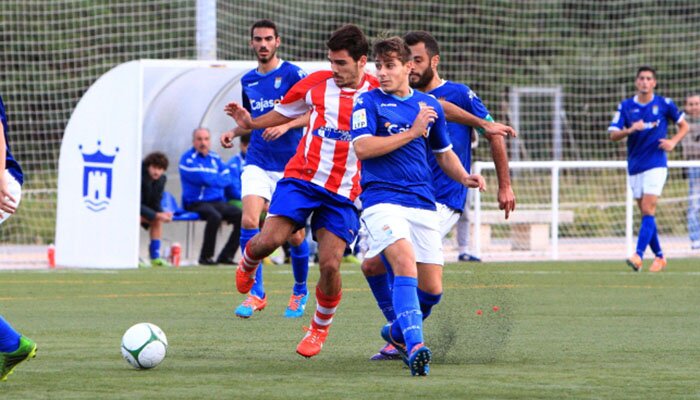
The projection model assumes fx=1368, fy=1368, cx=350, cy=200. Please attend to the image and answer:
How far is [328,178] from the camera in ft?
26.8

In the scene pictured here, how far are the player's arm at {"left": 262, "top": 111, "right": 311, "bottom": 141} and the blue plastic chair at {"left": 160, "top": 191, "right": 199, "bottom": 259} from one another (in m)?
8.00

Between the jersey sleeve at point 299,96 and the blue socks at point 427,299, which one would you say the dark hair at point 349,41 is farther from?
the blue socks at point 427,299

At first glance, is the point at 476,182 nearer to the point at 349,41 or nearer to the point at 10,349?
the point at 349,41

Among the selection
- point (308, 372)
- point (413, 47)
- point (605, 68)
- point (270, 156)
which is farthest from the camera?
point (605, 68)

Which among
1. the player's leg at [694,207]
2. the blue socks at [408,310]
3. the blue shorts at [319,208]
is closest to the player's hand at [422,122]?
the blue socks at [408,310]

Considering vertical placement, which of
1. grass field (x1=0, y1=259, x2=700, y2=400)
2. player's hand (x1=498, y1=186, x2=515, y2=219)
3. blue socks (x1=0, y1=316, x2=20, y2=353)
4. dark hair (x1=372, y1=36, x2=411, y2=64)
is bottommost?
grass field (x1=0, y1=259, x2=700, y2=400)

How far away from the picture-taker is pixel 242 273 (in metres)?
9.16

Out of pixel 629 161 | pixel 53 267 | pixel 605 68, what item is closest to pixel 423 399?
pixel 629 161

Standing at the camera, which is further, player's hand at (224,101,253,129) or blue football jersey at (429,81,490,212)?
player's hand at (224,101,253,129)

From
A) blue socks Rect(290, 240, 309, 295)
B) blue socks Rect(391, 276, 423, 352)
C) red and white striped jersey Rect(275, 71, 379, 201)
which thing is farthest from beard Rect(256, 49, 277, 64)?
blue socks Rect(391, 276, 423, 352)

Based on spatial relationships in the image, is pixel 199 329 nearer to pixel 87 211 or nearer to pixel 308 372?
pixel 308 372

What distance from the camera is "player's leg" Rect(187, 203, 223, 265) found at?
17.5 m

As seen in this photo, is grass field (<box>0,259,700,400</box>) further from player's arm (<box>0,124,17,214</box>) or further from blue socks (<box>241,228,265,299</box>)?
player's arm (<box>0,124,17,214</box>)

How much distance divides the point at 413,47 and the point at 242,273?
7.07 feet
